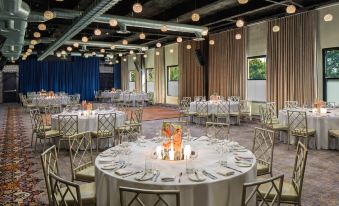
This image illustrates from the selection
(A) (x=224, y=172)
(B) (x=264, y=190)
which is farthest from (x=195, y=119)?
(A) (x=224, y=172)

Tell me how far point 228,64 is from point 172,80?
5316 millimetres

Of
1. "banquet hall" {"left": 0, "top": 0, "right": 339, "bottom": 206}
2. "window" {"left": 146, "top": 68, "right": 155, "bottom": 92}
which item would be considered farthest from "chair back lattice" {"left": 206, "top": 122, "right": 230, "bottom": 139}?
"window" {"left": 146, "top": 68, "right": 155, "bottom": 92}

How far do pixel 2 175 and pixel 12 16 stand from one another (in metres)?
3.04

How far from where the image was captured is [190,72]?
15.0m

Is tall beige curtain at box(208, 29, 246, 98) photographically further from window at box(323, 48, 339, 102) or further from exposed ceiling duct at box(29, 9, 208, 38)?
window at box(323, 48, 339, 102)

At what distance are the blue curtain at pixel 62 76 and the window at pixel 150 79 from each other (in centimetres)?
588

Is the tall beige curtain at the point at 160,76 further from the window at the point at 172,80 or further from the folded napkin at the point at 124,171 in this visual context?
the folded napkin at the point at 124,171

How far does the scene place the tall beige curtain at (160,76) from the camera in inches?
699

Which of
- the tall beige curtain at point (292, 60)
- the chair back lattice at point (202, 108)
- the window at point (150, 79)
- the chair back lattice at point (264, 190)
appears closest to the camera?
the chair back lattice at point (264, 190)

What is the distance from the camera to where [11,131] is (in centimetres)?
930

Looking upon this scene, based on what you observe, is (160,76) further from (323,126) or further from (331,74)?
(323,126)

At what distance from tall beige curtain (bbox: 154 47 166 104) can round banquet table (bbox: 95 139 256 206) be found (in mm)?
14733

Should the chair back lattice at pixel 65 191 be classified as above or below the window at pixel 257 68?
below

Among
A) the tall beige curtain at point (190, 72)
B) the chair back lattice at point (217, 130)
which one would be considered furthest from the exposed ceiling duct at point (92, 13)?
the tall beige curtain at point (190, 72)
